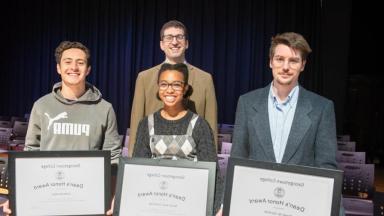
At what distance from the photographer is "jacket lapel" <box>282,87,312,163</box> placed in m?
1.87

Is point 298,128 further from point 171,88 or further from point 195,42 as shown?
point 195,42

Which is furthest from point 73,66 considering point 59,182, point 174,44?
point 174,44

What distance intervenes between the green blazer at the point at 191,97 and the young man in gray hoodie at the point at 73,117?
49cm

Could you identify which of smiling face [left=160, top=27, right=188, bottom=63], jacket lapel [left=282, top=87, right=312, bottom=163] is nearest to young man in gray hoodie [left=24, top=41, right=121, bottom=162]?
smiling face [left=160, top=27, right=188, bottom=63]

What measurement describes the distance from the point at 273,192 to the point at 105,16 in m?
9.75

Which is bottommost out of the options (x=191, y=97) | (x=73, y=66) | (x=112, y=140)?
(x=112, y=140)

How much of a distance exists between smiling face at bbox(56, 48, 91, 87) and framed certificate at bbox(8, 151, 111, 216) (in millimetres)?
482

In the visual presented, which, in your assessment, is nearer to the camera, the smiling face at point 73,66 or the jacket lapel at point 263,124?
the jacket lapel at point 263,124

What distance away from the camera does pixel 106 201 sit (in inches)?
74.1

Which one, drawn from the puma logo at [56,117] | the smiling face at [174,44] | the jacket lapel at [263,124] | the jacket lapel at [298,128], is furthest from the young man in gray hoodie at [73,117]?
the jacket lapel at [298,128]

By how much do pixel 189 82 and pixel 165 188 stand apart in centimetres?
110

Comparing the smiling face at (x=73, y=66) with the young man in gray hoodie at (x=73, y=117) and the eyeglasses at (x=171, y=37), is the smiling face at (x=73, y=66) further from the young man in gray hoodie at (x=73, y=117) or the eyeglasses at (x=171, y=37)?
the eyeglasses at (x=171, y=37)

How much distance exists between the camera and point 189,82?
273 cm

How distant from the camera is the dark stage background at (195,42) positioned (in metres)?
9.39
